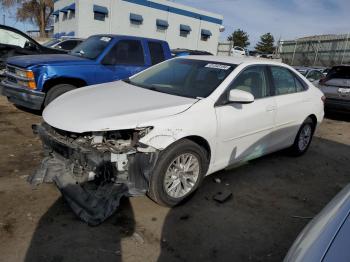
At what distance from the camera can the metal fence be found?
101 feet

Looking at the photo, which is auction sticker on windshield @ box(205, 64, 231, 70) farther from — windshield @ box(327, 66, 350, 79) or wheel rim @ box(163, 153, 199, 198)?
windshield @ box(327, 66, 350, 79)

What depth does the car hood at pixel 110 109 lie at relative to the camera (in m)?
3.29

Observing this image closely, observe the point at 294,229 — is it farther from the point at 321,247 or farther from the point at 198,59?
the point at 198,59

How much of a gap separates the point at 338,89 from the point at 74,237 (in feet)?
29.2

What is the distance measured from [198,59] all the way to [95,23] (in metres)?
23.3

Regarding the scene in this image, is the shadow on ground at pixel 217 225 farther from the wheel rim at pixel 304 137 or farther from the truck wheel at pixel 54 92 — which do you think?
the truck wheel at pixel 54 92

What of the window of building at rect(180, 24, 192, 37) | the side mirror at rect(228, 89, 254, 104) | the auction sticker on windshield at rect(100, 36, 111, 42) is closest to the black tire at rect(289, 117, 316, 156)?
the side mirror at rect(228, 89, 254, 104)

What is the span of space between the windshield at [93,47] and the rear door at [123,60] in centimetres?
23

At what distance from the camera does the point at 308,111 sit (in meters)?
5.67

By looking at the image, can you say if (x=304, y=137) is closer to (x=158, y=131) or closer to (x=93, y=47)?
(x=158, y=131)

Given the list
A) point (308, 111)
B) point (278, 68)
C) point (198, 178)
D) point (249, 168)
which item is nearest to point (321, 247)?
point (198, 178)

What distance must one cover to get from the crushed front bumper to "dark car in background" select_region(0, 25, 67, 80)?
2780mm

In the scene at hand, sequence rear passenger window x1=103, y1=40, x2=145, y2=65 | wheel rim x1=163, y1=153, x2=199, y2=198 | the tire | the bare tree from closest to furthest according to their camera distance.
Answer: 1. the tire
2. wheel rim x1=163, y1=153, x2=199, y2=198
3. rear passenger window x1=103, y1=40, x2=145, y2=65
4. the bare tree

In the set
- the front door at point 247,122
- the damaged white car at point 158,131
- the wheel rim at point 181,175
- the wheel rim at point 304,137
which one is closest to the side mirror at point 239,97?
the damaged white car at point 158,131
